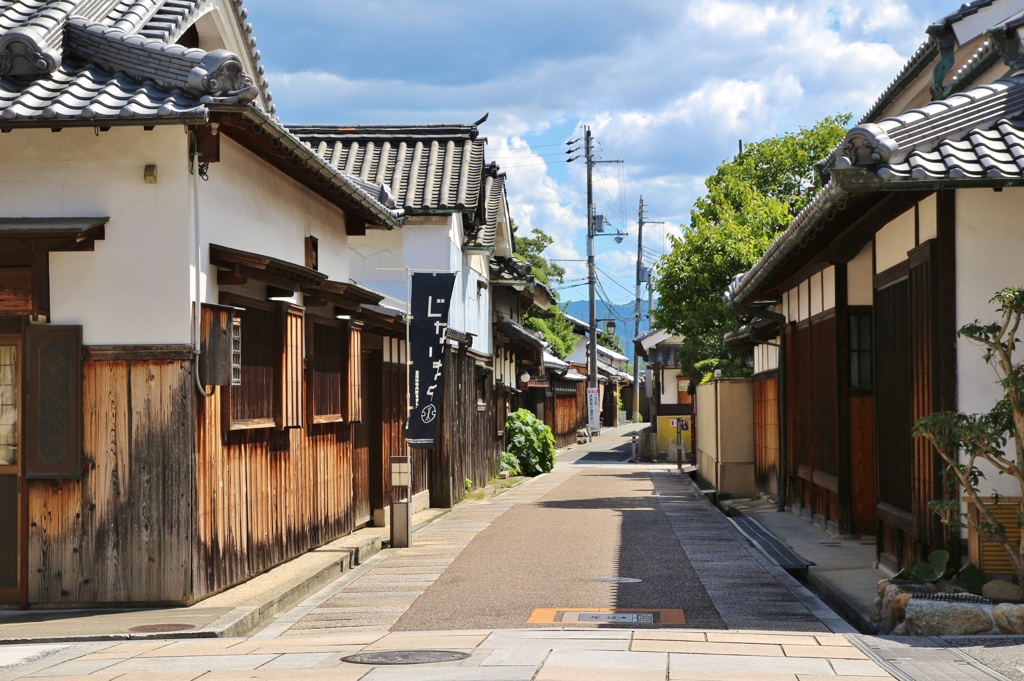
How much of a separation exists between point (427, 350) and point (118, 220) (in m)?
Result: 8.35

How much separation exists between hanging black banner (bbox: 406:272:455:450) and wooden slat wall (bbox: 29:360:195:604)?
728 cm

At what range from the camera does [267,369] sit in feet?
44.7

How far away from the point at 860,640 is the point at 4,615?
7605mm

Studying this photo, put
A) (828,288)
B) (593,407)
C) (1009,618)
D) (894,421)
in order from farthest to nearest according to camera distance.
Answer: (593,407) < (828,288) < (894,421) < (1009,618)

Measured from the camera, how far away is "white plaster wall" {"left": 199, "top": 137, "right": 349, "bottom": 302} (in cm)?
1172

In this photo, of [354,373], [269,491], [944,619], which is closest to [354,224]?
[354,373]

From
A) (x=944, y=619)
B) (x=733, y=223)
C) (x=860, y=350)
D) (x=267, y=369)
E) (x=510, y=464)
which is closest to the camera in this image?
(x=944, y=619)

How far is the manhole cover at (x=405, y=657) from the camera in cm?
851

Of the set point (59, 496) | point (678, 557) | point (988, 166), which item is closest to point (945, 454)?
point (988, 166)

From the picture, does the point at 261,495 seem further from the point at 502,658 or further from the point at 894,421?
the point at 894,421

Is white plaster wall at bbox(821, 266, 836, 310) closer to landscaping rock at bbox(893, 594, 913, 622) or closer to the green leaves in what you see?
the green leaves

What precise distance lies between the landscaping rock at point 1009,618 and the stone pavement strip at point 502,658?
1.20 m

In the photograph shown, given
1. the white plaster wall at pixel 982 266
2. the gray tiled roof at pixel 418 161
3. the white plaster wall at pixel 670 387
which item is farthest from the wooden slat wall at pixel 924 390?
the white plaster wall at pixel 670 387

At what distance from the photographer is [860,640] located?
9336 millimetres
